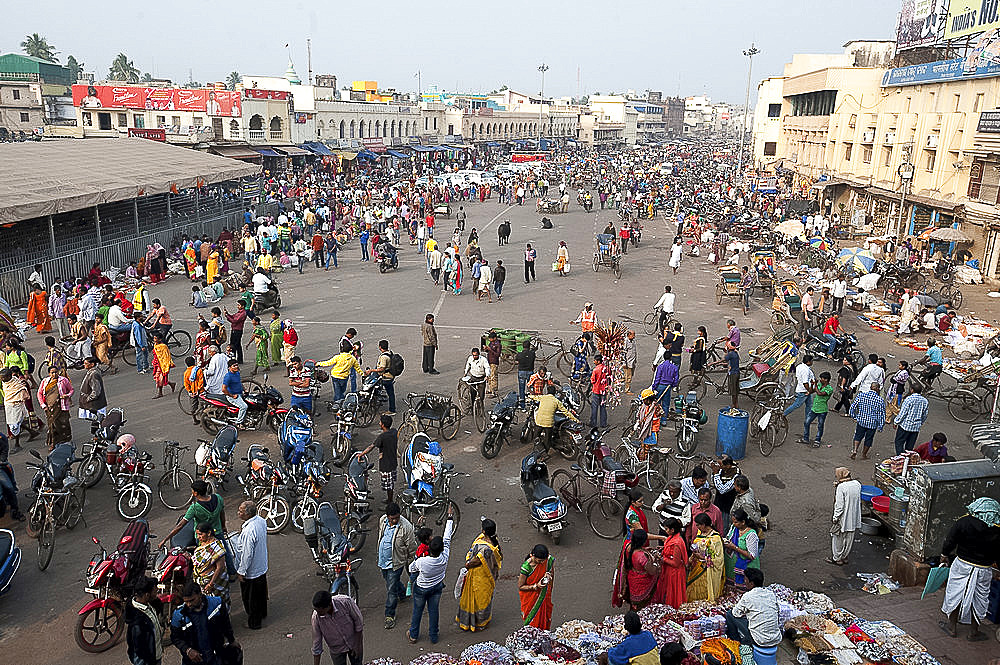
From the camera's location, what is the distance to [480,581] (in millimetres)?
7129

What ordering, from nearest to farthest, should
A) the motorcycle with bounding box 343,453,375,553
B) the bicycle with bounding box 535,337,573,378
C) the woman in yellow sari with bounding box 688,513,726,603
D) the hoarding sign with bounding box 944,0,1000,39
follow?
the woman in yellow sari with bounding box 688,513,726,603 < the motorcycle with bounding box 343,453,375,553 < the bicycle with bounding box 535,337,573,378 < the hoarding sign with bounding box 944,0,1000,39

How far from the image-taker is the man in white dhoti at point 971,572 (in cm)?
693

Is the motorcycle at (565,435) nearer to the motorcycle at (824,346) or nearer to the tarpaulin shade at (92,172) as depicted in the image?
the motorcycle at (824,346)

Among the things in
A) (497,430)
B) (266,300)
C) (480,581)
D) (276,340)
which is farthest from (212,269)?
(480,581)

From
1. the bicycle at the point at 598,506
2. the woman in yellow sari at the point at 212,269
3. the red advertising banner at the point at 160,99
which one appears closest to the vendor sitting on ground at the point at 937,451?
the bicycle at the point at 598,506

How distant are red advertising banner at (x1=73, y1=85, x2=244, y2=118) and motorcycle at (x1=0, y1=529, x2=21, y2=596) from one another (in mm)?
44889

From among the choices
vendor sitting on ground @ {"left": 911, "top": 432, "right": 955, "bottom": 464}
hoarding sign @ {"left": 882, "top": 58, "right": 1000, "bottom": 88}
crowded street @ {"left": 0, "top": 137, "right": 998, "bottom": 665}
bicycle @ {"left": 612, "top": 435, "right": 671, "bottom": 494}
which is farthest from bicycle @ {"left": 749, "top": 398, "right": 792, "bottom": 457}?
hoarding sign @ {"left": 882, "top": 58, "right": 1000, "bottom": 88}

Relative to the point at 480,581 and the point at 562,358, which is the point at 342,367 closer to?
the point at 562,358

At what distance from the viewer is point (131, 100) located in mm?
48844

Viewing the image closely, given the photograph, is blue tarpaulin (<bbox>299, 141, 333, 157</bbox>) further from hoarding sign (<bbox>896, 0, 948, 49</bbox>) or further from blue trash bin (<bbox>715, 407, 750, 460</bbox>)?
blue trash bin (<bbox>715, 407, 750, 460</bbox>)

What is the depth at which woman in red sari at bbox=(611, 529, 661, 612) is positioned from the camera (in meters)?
7.08

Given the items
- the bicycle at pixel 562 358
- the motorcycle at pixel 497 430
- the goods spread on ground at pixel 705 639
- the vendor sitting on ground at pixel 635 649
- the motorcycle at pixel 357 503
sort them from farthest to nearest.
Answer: the bicycle at pixel 562 358, the motorcycle at pixel 497 430, the motorcycle at pixel 357 503, the goods spread on ground at pixel 705 639, the vendor sitting on ground at pixel 635 649

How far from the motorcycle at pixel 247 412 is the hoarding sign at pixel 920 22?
38.7 metres

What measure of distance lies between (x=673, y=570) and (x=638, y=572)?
34 cm
